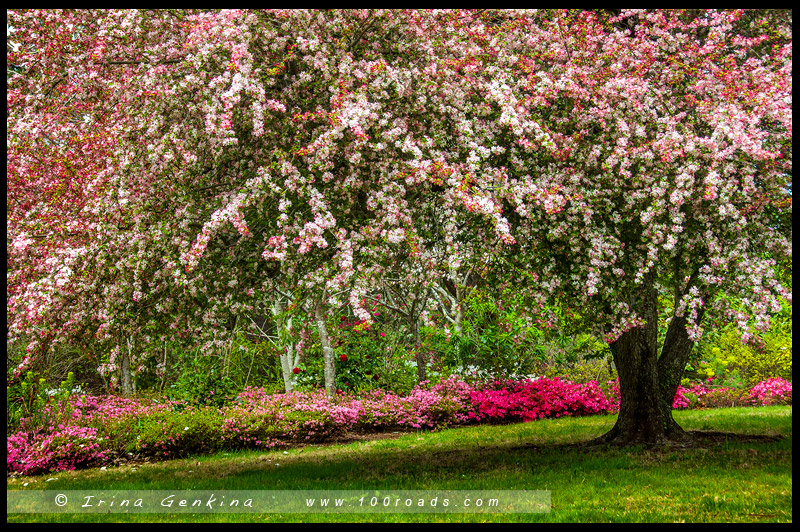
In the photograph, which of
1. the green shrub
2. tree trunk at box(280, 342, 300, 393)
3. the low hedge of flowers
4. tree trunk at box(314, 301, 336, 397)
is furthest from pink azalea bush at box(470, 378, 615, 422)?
tree trunk at box(280, 342, 300, 393)

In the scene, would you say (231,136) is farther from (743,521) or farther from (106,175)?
(743,521)

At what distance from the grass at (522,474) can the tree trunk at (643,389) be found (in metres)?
0.53

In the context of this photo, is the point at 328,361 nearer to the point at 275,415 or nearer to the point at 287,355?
the point at 287,355

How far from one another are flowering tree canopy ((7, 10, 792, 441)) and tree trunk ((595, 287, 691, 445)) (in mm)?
1815

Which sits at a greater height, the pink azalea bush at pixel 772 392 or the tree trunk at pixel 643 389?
the tree trunk at pixel 643 389

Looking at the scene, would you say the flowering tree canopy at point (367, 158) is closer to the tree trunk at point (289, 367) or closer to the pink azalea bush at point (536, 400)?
the pink azalea bush at point (536, 400)

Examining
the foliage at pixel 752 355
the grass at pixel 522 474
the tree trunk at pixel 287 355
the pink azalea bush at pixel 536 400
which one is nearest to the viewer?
the grass at pixel 522 474

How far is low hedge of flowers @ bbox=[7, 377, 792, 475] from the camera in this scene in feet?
35.2

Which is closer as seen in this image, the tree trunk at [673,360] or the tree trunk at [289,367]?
the tree trunk at [673,360]

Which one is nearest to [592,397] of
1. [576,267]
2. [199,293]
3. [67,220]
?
[576,267]

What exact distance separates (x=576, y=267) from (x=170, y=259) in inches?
173

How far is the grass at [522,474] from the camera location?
6.20m

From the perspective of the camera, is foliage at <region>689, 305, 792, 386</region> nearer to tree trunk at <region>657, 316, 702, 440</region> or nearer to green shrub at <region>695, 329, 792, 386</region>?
green shrub at <region>695, 329, 792, 386</region>

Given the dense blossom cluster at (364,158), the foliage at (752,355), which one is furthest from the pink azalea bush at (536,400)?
the dense blossom cluster at (364,158)
